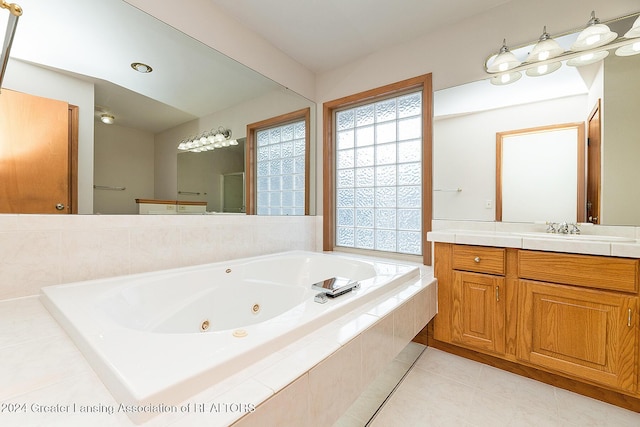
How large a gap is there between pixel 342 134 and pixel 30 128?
7.27ft

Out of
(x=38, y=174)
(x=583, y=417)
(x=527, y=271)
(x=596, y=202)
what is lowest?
(x=583, y=417)


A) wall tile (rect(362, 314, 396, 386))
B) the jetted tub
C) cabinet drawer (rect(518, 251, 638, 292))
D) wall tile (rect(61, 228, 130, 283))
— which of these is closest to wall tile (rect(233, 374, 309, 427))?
the jetted tub

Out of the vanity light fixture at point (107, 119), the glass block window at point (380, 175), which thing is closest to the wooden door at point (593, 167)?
the glass block window at point (380, 175)

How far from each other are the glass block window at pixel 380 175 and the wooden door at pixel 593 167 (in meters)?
1.01

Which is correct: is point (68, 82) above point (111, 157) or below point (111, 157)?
above

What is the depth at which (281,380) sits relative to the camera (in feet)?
2.28

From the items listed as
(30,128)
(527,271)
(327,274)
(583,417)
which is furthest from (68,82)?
(583,417)

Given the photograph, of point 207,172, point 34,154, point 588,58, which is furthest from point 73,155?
point 588,58

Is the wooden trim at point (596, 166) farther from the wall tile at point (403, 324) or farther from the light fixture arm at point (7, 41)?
the light fixture arm at point (7, 41)

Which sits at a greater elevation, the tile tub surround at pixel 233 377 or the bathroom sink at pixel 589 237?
the bathroom sink at pixel 589 237

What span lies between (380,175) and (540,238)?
1.31 m

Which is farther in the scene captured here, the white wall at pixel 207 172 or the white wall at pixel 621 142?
the white wall at pixel 207 172

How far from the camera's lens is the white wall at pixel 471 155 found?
183 cm

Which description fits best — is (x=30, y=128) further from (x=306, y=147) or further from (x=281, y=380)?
(x=306, y=147)
